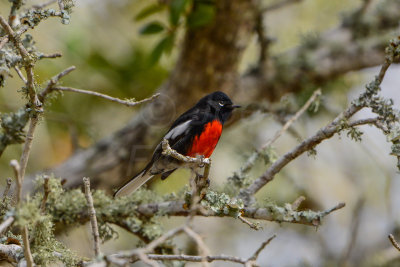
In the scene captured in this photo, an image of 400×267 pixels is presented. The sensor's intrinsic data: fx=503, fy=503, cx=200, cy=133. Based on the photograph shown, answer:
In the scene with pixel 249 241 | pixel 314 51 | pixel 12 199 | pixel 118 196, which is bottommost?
pixel 12 199

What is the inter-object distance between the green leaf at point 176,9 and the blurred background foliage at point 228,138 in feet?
0.99

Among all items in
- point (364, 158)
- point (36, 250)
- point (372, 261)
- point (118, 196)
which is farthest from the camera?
point (364, 158)

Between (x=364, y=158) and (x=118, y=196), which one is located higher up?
(x=364, y=158)

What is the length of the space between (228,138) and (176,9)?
1773 millimetres

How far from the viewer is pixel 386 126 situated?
228 centimetres

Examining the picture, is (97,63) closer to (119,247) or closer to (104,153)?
(104,153)

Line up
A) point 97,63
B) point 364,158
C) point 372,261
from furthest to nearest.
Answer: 1. point 364,158
2. point 97,63
3. point 372,261

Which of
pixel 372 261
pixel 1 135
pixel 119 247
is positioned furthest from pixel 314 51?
pixel 1 135

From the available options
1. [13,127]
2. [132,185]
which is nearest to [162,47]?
[132,185]

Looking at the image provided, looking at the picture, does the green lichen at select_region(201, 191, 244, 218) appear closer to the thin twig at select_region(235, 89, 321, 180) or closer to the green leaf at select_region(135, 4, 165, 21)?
the thin twig at select_region(235, 89, 321, 180)

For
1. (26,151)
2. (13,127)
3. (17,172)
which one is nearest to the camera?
(17,172)

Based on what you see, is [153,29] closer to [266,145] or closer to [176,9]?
[176,9]

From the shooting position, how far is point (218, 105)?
340 centimetres

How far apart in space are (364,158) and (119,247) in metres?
3.22
